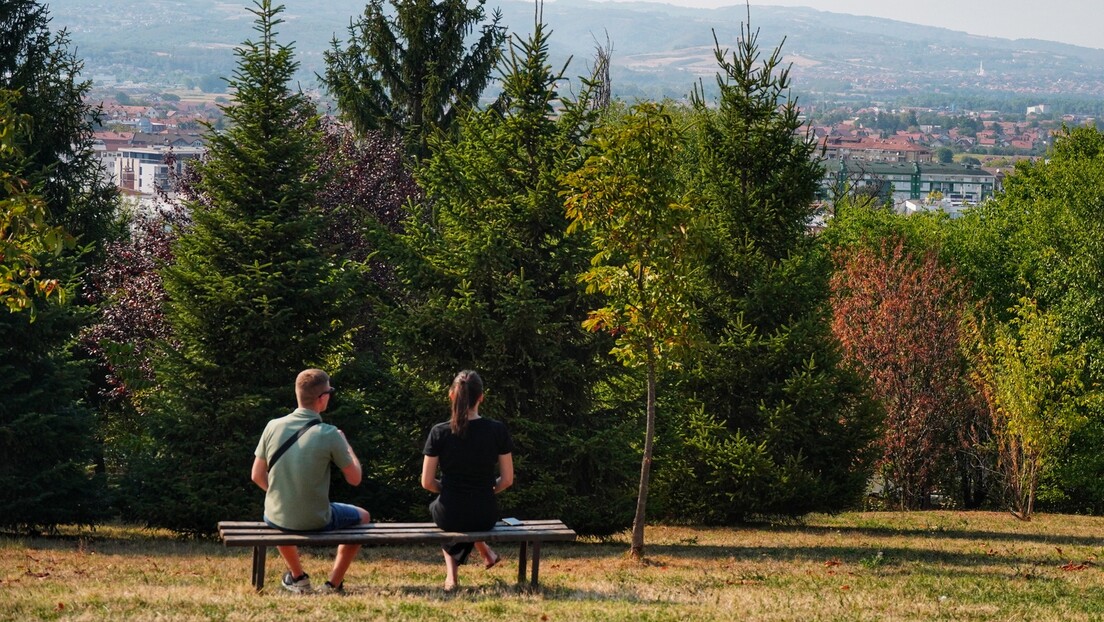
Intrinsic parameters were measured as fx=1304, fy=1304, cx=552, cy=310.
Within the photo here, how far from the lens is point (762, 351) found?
21.8 meters

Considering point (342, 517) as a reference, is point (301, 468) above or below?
above

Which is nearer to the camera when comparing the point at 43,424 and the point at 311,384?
the point at 311,384

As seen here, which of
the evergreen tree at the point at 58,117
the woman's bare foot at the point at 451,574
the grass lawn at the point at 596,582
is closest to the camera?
the grass lawn at the point at 596,582

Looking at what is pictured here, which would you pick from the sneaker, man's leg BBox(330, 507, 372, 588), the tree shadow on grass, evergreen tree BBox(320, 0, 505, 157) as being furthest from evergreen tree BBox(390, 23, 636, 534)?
evergreen tree BBox(320, 0, 505, 157)

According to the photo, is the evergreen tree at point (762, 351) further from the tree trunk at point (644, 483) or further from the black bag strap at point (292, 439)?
the black bag strap at point (292, 439)

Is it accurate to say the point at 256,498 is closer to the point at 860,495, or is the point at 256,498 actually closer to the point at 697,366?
the point at 697,366

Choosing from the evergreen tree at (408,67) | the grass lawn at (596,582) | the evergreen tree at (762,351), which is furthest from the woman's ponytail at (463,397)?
the evergreen tree at (408,67)

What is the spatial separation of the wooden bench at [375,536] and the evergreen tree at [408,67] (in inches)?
906

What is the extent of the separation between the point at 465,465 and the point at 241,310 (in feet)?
26.8

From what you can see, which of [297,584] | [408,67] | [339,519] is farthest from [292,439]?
[408,67]

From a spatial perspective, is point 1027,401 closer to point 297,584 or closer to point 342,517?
point 342,517

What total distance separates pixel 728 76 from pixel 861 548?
28.1ft

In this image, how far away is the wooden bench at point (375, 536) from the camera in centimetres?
979

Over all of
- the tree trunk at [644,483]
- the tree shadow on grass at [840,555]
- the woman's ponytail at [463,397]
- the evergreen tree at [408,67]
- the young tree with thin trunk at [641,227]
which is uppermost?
the evergreen tree at [408,67]
